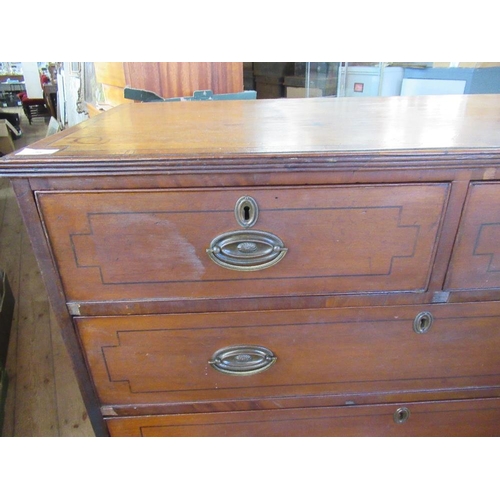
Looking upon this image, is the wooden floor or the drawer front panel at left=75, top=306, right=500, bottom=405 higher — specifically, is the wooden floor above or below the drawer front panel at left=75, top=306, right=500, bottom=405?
below

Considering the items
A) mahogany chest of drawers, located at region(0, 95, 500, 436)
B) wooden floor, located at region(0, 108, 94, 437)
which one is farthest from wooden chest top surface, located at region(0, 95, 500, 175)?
wooden floor, located at region(0, 108, 94, 437)

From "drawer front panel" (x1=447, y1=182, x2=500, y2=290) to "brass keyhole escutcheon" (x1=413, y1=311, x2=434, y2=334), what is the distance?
6 centimetres

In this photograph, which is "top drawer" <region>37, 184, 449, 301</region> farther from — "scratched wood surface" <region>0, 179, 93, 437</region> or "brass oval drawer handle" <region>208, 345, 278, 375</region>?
"scratched wood surface" <region>0, 179, 93, 437</region>

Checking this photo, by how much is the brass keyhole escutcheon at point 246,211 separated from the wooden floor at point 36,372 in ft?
2.92

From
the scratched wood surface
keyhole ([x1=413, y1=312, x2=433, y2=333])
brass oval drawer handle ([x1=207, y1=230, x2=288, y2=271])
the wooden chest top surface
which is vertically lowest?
the scratched wood surface

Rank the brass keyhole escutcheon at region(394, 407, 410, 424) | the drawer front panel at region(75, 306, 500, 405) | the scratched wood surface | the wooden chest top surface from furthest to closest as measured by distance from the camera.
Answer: the scratched wood surface, the brass keyhole escutcheon at region(394, 407, 410, 424), the drawer front panel at region(75, 306, 500, 405), the wooden chest top surface

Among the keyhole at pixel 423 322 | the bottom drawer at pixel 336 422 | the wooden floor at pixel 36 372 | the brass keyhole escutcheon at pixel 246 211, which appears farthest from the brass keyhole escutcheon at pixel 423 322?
the wooden floor at pixel 36 372

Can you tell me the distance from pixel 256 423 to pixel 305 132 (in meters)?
0.55

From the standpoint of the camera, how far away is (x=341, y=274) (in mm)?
598

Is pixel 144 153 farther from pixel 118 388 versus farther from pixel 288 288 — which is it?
pixel 118 388

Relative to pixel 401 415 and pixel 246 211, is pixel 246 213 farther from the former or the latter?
pixel 401 415

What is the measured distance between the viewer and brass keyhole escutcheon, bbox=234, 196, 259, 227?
531 mm

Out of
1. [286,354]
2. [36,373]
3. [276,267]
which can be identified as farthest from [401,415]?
[36,373]
